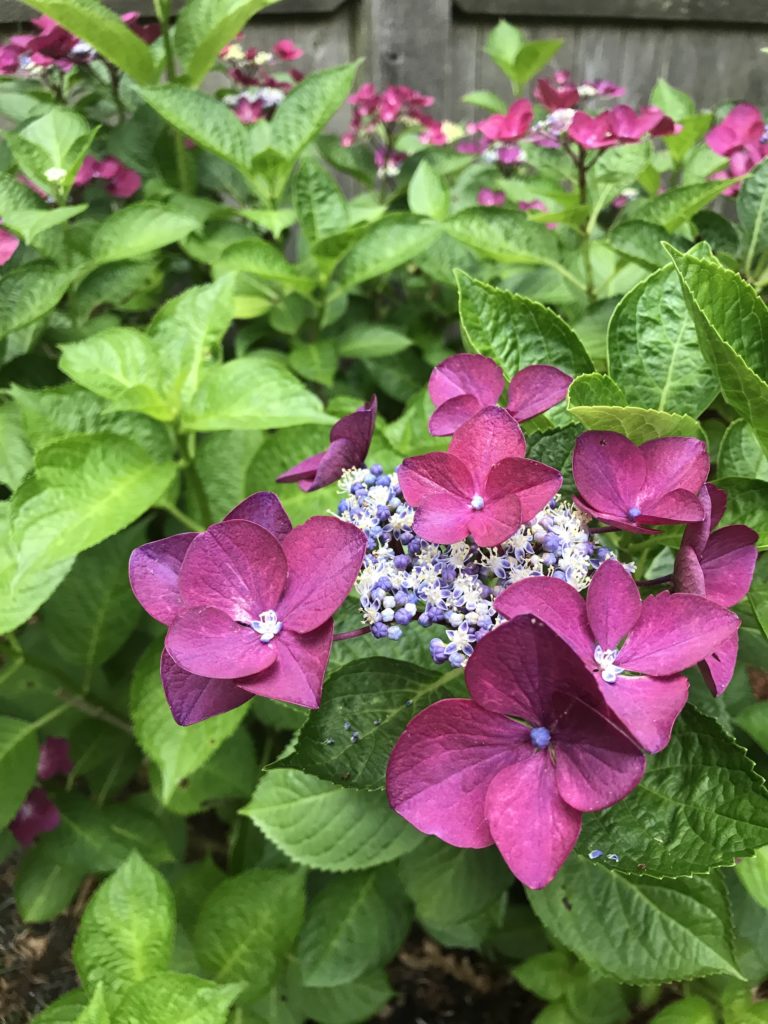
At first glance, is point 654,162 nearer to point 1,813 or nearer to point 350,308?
point 350,308

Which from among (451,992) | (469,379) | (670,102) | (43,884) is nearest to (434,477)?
(469,379)

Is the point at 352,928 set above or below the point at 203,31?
below

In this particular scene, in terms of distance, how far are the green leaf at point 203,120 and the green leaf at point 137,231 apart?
134 millimetres

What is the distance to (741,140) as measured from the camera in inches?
49.8

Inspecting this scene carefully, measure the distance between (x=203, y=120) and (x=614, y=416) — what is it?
0.87 m

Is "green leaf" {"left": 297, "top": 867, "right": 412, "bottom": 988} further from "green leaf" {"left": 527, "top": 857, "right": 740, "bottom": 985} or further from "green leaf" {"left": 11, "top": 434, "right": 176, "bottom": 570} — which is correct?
"green leaf" {"left": 11, "top": 434, "right": 176, "bottom": 570}

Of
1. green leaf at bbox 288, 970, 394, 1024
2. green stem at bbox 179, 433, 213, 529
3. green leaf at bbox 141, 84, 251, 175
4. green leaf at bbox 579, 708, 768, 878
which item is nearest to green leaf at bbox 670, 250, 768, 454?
green leaf at bbox 579, 708, 768, 878

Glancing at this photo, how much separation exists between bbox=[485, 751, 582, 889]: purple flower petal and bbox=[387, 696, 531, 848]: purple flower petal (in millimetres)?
10

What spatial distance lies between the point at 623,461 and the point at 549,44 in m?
1.51

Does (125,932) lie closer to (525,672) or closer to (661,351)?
(525,672)

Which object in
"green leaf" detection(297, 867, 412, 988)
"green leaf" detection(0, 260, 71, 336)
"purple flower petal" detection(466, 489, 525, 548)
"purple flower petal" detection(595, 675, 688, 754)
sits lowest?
"green leaf" detection(297, 867, 412, 988)

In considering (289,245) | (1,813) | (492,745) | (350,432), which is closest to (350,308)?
(289,245)

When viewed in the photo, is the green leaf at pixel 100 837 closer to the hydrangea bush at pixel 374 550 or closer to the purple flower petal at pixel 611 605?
the hydrangea bush at pixel 374 550

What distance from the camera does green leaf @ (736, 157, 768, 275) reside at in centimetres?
93
